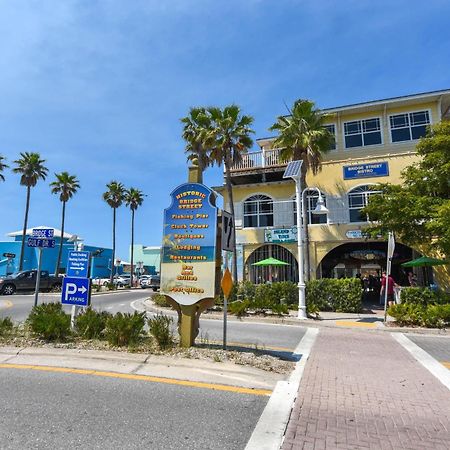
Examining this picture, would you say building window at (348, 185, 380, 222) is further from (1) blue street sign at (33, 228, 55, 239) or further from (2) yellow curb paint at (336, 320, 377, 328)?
(1) blue street sign at (33, 228, 55, 239)

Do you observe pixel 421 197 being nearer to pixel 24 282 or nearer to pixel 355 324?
pixel 355 324

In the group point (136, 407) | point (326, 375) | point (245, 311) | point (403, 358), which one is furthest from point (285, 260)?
point (136, 407)

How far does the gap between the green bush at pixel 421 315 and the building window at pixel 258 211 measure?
39.1ft

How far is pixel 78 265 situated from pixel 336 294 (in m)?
11.2

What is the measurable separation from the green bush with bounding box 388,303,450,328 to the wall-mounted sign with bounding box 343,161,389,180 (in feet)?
34.0

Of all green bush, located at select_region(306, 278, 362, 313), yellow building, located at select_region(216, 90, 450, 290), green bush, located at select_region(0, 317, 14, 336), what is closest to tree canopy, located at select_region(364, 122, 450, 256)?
green bush, located at select_region(306, 278, 362, 313)

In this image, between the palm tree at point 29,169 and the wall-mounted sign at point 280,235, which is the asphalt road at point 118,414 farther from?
the palm tree at point 29,169

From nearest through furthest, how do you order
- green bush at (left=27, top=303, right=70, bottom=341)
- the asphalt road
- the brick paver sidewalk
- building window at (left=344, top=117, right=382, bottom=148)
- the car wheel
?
the asphalt road
the brick paver sidewalk
green bush at (left=27, top=303, right=70, bottom=341)
building window at (left=344, top=117, right=382, bottom=148)
the car wheel

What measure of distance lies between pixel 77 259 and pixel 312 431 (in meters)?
6.86

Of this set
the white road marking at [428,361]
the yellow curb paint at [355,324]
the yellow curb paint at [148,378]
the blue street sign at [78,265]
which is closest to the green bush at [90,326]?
the blue street sign at [78,265]

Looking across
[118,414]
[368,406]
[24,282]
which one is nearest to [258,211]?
[24,282]

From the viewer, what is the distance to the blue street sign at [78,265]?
8.83 m

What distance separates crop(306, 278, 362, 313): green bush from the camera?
1597 cm

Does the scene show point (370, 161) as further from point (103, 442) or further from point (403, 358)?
point (103, 442)
